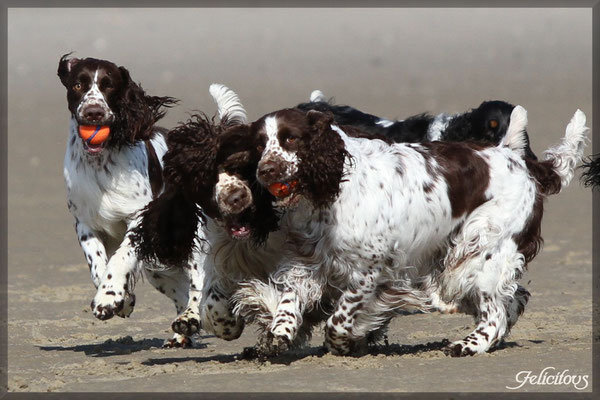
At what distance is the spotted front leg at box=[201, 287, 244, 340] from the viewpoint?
6797mm

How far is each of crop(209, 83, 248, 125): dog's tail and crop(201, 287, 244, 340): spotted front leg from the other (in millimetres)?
877

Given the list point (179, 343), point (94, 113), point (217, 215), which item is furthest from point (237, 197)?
point (179, 343)

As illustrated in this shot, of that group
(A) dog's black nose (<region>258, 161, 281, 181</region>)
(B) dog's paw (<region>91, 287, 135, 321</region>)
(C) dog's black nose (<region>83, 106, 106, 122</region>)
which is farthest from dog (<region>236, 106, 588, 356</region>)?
(C) dog's black nose (<region>83, 106, 106, 122</region>)

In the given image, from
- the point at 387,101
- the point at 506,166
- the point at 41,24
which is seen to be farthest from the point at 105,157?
the point at 41,24

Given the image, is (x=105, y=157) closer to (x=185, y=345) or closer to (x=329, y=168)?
(x=185, y=345)

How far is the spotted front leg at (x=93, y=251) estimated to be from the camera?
7.39 metres

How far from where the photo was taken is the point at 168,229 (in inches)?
275

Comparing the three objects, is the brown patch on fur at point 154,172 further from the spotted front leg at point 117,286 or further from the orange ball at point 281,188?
the orange ball at point 281,188

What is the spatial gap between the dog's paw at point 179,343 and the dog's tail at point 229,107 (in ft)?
4.58

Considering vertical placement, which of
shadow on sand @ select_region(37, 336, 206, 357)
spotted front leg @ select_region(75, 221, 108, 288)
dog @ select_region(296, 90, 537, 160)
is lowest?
shadow on sand @ select_region(37, 336, 206, 357)

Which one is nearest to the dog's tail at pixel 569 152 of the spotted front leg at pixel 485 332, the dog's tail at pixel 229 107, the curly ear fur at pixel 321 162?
the spotted front leg at pixel 485 332

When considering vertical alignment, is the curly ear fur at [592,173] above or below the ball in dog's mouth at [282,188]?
above

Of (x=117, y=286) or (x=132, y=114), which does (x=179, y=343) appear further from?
(x=132, y=114)

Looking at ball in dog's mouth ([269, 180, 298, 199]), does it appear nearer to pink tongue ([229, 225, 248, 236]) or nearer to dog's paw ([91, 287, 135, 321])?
pink tongue ([229, 225, 248, 236])
